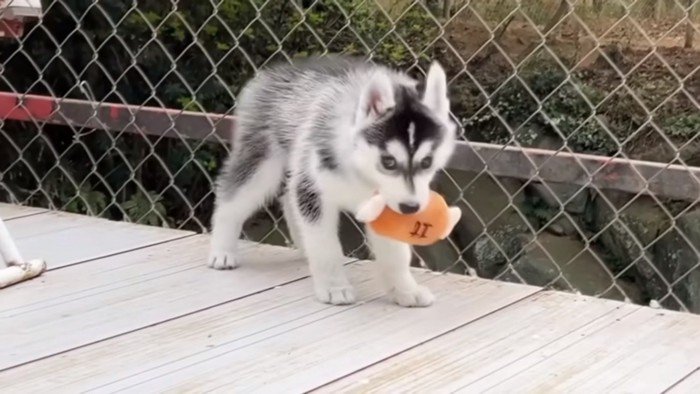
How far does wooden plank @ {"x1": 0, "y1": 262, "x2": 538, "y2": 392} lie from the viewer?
1684mm

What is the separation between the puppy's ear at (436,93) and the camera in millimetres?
1984

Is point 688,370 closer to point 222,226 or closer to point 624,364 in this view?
point 624,364

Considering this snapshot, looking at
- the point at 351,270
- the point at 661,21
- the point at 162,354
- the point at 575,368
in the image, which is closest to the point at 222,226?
the point at 351,270

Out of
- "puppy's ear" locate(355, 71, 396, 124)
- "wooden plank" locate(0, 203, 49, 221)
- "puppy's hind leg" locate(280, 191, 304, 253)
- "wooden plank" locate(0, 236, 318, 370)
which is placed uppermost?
"puppy's ear" locate(355, 71, 396, 124)

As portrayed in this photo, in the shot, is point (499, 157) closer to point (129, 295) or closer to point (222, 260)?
point (222, 260)

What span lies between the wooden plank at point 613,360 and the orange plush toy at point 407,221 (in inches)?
11.4

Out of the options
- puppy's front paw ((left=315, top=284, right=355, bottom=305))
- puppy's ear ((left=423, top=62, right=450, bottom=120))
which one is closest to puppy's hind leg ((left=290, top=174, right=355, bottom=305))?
puppy's front paw ((left=315, top=284, right=355, bottom=305))

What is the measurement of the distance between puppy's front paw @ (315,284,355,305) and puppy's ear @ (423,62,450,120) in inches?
15.1

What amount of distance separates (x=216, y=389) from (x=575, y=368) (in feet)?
1.88

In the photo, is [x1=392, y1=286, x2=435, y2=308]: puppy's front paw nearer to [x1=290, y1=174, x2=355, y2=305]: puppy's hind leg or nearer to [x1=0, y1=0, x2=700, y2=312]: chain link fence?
[x1=290, y1=174, x2=355, y2=305]: puppy's hind leg

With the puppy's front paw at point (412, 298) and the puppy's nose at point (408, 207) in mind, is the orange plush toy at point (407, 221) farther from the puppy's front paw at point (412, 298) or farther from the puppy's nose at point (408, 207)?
the puppy's front paw at point (412, 298)

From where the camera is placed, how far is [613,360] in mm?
1792

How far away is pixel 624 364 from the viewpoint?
177 cm

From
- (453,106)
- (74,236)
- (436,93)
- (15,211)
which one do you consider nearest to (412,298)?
(436,93)
